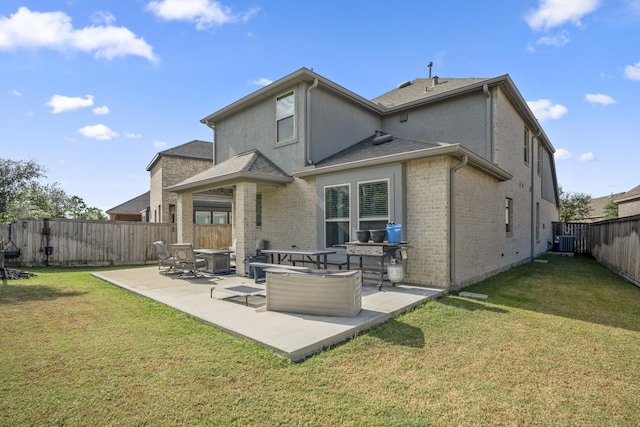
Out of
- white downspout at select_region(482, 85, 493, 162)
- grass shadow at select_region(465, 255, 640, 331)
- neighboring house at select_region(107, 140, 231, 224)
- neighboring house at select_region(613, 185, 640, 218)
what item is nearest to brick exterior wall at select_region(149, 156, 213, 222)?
neighboring house at select_region(107, 140, 231, 224)

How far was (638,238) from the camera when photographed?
817 cm

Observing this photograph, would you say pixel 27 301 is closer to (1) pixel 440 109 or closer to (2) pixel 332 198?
(2) pixel 332 198

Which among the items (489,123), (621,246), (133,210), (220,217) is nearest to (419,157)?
(489,123)

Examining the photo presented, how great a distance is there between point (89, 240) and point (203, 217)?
7.58 m

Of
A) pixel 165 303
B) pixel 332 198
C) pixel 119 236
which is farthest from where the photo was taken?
pixel 119 236

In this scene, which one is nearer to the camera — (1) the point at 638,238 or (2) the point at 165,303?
(2) the point at 165,303

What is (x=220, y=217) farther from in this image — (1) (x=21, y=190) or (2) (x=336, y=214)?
(1) (x=21, y=190)

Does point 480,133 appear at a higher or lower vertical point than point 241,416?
higher

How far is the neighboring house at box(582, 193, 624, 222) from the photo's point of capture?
38.2 meters

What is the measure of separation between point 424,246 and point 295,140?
5.21 m

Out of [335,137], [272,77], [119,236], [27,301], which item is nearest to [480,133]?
[335,137]

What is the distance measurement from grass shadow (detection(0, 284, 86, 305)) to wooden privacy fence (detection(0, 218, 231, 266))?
15.5 ft

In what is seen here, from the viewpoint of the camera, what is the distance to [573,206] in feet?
114

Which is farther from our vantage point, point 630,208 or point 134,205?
point 134,205
